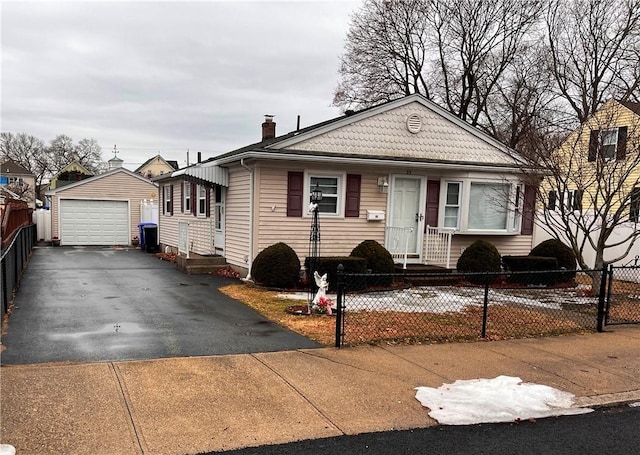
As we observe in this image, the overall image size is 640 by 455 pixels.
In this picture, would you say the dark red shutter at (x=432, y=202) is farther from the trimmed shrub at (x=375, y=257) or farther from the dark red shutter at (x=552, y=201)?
the dark red shutter at (x=552, y=201)

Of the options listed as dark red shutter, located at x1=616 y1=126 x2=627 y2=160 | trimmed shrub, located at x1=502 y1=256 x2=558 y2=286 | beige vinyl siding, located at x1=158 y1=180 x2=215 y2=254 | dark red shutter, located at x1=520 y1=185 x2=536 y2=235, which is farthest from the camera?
beige vinyl siding, located at x1=158 y1=180 x2=215 y2=254

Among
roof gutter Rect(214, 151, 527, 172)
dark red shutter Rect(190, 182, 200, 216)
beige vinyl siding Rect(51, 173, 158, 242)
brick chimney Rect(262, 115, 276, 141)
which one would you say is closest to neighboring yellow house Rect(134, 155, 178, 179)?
beige vinyl siding Rect(51, 173, 158, 242)

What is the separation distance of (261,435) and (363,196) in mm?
9049

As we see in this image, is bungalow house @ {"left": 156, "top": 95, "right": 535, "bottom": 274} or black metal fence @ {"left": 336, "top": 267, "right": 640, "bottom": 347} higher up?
bungalow house @ {"left": 156, "top": 95, "right": 535, "bottom": 274}

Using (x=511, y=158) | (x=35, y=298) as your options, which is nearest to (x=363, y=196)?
(x=511, y=158)

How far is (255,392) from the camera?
4438mm

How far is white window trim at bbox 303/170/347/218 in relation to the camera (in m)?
11.7

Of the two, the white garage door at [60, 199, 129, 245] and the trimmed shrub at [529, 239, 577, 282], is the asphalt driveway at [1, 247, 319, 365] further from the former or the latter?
the white garage door at [60, 199, 129, 245]

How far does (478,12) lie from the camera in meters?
25.2

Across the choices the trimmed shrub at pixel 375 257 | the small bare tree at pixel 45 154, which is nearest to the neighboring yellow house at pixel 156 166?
the small bare tree at pixel 45 154

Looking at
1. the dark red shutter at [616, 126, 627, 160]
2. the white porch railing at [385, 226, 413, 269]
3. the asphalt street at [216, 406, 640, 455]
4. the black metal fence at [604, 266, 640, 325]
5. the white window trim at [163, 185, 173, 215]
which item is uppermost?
the dark red shutter at [616, 126, 627, 160]

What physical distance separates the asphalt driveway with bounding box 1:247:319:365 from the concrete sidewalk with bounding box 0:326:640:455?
48 centimetres

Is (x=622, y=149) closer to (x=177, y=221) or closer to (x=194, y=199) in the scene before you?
(x=194, y=199)

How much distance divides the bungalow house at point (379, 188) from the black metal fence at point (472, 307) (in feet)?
5.14
